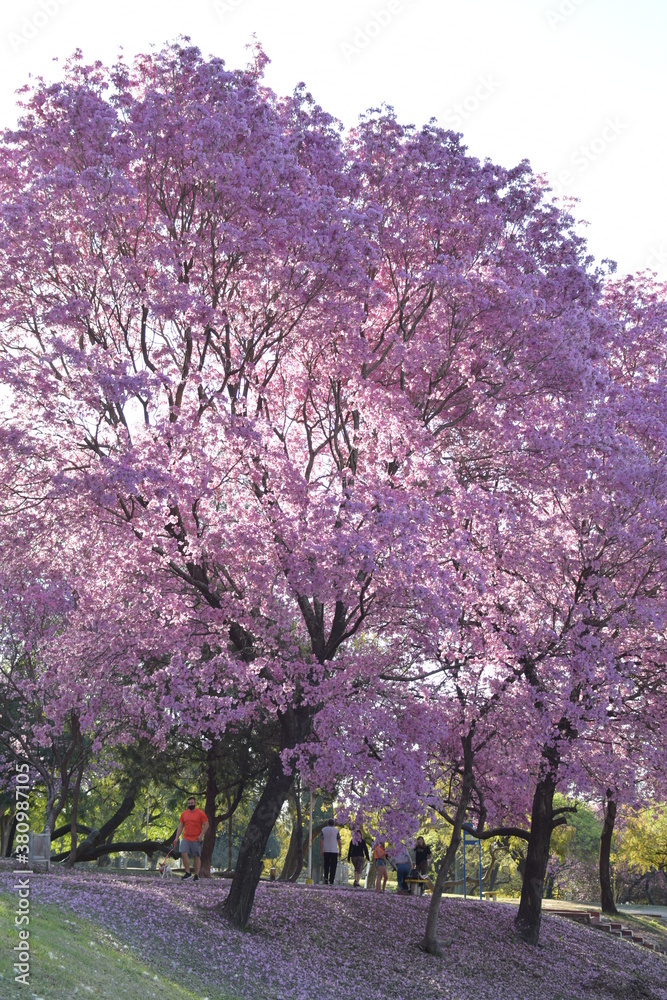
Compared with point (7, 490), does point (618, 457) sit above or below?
above

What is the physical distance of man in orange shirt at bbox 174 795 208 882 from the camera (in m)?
20.9

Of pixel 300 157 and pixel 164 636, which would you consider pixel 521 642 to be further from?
pixel 300 157

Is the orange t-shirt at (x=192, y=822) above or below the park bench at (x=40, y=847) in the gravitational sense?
above

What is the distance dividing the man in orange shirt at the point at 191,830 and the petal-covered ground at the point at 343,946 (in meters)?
Result: 0.65

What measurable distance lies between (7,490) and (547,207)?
1265 cm

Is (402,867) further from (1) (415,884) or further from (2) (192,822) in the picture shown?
(2) (192,822)

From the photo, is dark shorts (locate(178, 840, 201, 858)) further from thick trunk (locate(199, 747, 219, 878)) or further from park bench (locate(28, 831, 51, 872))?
thick trunk (locate(199, 747, 219, 878))

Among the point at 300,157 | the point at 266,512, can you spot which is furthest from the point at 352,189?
the point at 266,512

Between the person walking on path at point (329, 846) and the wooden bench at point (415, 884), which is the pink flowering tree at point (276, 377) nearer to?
the person walking on path at point (329, 846)

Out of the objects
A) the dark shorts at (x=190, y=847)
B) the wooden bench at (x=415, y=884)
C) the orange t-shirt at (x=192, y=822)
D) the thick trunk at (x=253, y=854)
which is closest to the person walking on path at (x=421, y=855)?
the wooden bench at (x=415, y=884)

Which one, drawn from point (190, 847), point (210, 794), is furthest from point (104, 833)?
point (190, 847)

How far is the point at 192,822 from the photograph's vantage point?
20938 mm

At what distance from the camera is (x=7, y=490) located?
58.3 ft

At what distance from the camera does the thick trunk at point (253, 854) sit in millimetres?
18516
